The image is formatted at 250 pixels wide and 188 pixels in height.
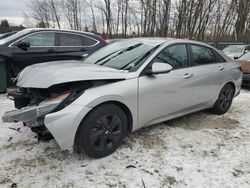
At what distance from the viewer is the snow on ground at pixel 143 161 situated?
2869 millimetres

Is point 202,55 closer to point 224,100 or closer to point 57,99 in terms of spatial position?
point 224,100

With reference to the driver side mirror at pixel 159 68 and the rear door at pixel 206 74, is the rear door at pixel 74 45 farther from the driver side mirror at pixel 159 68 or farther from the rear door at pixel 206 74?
the driver side mirror at pixel 159 68

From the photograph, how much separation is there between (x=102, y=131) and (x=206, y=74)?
7.58 ft

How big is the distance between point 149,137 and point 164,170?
2.98ft

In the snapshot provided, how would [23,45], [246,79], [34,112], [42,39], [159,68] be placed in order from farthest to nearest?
[246,79]
[42,39]
[23,45]
[159,68]
[34,112]

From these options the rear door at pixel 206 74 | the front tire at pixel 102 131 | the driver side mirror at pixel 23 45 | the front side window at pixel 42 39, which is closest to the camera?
the front tire at pixel 102 131

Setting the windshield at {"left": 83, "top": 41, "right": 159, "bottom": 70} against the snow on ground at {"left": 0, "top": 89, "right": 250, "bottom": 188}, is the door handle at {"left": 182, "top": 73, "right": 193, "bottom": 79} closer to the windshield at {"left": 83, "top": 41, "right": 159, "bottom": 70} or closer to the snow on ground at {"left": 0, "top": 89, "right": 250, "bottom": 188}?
the windshield at {"left": 83, "top": 41, "right": 159, "bottom": 70}

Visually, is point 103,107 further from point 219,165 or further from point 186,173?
point 219,165

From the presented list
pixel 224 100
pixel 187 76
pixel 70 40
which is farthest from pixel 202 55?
pixel 70 40

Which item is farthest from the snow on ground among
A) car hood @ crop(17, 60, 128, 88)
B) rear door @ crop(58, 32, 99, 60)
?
rear door @ crop(58, 32, 99, 60)

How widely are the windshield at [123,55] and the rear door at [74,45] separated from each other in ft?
8.99

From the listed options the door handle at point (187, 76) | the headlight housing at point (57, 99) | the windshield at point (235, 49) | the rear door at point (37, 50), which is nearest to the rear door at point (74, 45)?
the rear door at point (37, 50)

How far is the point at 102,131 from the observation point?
3.21m

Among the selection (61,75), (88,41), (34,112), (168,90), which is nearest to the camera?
(34,112)
